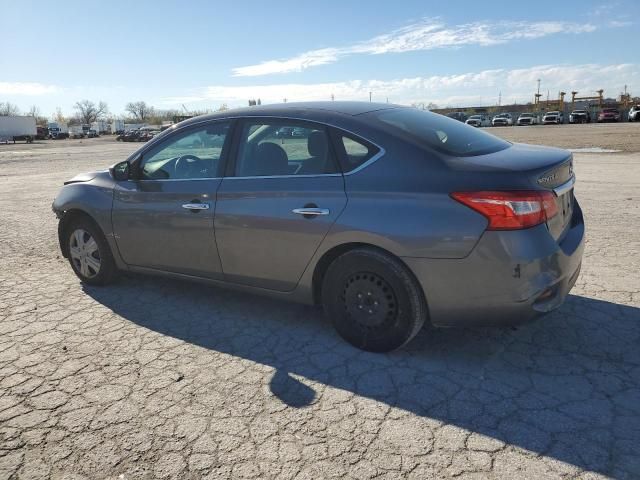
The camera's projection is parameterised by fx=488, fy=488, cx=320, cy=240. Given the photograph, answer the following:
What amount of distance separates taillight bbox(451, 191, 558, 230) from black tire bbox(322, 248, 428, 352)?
2.00 feet

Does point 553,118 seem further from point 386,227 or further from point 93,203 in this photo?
point 386,227

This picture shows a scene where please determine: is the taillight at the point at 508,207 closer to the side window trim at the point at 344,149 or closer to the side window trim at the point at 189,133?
the side window trim at the point at 344,149

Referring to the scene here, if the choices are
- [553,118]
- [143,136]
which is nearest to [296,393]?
[143,136]

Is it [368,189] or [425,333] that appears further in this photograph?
[425,333]

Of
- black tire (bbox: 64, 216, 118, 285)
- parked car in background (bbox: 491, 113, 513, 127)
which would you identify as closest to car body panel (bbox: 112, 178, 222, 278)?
black tire (bbox: 64, 216, 118, 285)

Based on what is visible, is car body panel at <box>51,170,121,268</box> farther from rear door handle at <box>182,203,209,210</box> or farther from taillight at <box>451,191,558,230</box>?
taillight at <box>451,191,558,230</box>

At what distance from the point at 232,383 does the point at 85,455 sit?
903mm

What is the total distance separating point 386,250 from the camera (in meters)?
3.16

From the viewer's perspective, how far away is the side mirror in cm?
443

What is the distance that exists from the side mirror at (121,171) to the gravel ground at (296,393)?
3.68 ft

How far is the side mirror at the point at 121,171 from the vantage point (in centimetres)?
443

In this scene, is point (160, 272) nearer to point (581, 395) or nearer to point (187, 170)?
point (187, 170)

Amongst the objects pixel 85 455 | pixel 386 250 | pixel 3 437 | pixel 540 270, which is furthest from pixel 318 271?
pixel 3 437

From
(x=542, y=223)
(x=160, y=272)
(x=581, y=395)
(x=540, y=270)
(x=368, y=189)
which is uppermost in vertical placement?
(x=368, y=189)
